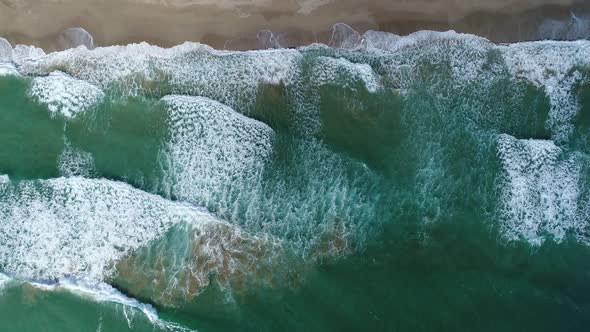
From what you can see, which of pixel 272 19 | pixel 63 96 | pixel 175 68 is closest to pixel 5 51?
pixel 63 96

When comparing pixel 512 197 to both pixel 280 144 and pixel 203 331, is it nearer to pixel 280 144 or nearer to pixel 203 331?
pixel 280 144

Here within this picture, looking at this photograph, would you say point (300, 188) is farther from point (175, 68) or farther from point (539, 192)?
point (539, 192)

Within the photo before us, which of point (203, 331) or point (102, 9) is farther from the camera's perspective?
point (102, 9)

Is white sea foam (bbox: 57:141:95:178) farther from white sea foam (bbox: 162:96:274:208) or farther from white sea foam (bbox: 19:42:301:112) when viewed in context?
white sea foam (bbox: 162:96:274:208)

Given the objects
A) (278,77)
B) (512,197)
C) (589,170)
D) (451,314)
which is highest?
(278,77)

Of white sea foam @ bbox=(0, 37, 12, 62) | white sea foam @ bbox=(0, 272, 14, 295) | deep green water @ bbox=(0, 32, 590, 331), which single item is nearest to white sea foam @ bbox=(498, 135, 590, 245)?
deep green water @ bbox=(0, 32, 590, 331)

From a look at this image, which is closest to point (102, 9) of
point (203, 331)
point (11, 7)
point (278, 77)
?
point (11, 7)
